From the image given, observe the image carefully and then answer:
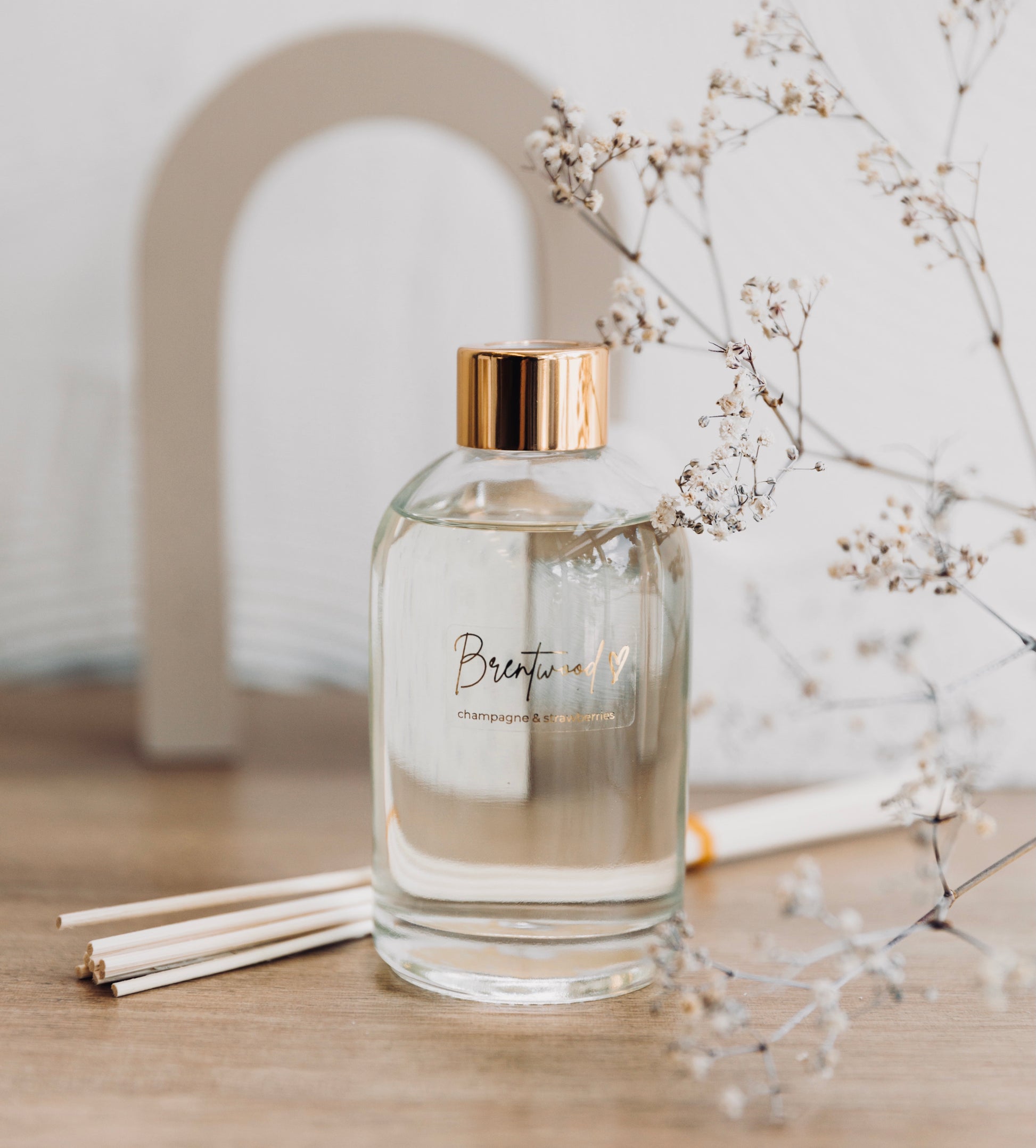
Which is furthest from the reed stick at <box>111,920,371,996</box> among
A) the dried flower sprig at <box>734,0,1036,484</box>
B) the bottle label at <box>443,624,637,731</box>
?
the dried flower sprig at <box>734,0,1036,484</box>

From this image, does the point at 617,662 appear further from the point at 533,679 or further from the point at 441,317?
the point at 441,317

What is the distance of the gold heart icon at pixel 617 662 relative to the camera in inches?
19.0

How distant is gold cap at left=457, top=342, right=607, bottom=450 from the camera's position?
0.47 metres

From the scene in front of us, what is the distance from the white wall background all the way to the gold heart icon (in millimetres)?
283

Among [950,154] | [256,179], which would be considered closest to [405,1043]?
[256,179]

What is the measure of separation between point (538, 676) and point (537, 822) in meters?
0.06

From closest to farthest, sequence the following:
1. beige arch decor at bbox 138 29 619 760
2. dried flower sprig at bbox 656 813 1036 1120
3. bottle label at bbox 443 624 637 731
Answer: dried flower sprig at bbox 656 813 1036 1120 → bottle label at bbox 443 624 637 731 → beige arch decor at bbox 138 29 619 760

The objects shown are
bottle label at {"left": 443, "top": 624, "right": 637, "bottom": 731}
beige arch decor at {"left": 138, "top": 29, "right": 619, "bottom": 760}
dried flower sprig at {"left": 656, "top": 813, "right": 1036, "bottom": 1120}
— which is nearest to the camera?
dried flower sprig at {"left": 656, "top": 813, "right": 1036, "bottom": 1120}

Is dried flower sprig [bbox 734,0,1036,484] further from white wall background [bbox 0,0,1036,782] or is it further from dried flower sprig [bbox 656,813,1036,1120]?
dried flower sprig [bbox 656,813,1036,1120]

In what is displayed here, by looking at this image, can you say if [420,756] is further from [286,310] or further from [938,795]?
[286,310]

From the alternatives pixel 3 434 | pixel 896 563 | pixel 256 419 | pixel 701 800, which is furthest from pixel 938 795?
pixel 3 434

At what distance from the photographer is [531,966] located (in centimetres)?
49

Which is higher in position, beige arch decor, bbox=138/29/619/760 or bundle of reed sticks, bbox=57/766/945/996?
beige arch decor, bbox=138/29/619/760

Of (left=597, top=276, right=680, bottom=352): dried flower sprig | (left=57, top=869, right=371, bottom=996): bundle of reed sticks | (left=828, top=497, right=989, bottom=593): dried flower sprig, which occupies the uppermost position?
(left=597, top=276, right=680, bottom=352): dried flower sprig
